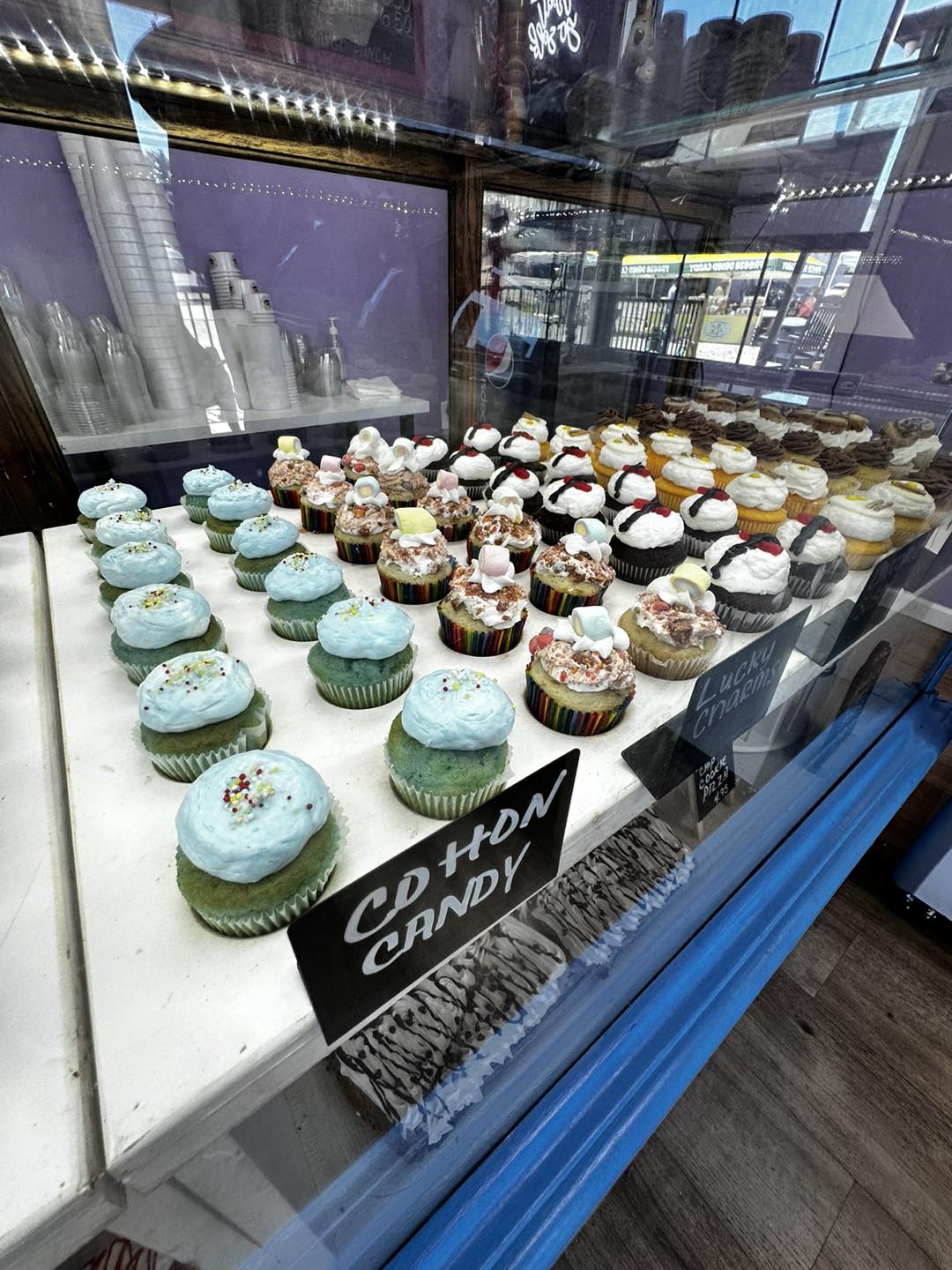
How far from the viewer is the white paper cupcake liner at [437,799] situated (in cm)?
130

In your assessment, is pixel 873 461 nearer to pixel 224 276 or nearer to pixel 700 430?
pixel 700 430

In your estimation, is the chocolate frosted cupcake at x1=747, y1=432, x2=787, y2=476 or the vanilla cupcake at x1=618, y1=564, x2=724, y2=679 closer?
the vanilla cupcake at x1=618, y1=564, x2=724, y2=679

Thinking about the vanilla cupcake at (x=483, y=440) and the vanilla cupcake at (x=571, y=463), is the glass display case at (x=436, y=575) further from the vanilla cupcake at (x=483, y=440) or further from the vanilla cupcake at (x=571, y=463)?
the vanilla cupcake at (x=571, y=463)

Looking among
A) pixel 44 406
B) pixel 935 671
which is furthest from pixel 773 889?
pixel 44 406

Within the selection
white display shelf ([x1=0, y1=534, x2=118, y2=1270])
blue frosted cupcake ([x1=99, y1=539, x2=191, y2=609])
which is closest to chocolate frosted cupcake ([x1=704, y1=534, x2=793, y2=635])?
blue frosted cupcake ([x1=99, y1=539, x2=191, y2=609])

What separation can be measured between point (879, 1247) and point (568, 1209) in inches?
50.0

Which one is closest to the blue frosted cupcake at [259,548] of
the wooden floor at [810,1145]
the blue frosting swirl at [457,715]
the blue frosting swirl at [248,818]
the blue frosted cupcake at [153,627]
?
the blue frosted cupcake at [153,627]

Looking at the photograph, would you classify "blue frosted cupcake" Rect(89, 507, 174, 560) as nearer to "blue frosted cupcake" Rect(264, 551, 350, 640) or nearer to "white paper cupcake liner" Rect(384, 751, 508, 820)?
"blue frosted cupcake" Rect(264, 551, 350, 640)

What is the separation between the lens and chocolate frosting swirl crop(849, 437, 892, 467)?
3.27m

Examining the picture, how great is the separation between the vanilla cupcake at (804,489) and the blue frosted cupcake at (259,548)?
8.44 ft

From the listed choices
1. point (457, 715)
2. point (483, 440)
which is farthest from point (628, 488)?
point (457, 715)

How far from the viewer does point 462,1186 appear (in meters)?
1.07

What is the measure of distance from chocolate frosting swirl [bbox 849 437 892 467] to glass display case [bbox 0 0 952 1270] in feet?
0.34

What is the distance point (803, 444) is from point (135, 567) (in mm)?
3763
